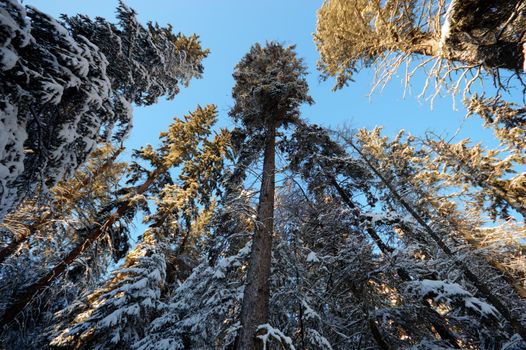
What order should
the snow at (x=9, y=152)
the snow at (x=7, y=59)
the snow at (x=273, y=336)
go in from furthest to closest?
the snow at (x=273, y=336) → the snow at (x=9, y=152) → the snow at (x=7, y=59)

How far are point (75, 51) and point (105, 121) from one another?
1.43 meters

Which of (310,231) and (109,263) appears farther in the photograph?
(310,231)

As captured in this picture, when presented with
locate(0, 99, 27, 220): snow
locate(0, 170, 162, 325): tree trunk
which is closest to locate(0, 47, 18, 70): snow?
locate(0, 99, 27, 220): snow

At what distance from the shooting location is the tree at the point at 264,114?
5.25 meters

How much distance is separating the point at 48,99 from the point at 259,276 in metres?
4.95

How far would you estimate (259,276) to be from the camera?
5.61 meters

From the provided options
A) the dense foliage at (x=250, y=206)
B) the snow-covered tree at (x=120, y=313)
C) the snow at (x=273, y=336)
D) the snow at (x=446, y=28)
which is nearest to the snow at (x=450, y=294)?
the dense foliage at (x=250, y=206)

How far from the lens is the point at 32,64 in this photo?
3754 mm

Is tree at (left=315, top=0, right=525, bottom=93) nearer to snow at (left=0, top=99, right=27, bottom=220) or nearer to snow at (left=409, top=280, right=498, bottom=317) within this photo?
snow at (left=409, top=280, right=498, bottom=317)

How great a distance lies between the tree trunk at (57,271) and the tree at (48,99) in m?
4.46

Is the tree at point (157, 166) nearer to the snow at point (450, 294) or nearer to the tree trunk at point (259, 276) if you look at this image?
the tree trunk at point (259, 276)

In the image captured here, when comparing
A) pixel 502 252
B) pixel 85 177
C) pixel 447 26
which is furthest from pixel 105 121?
pixel 502 252

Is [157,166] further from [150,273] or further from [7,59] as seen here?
[7,59]

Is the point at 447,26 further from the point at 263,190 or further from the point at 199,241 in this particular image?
the point at 199,241
